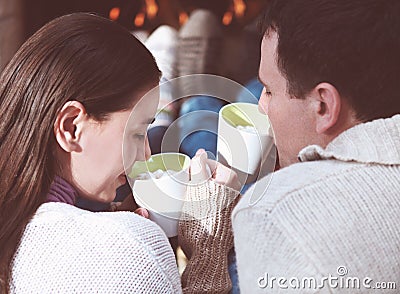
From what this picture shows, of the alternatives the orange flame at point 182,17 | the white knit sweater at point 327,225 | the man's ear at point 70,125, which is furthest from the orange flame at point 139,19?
the white knit sweater at point 327,225

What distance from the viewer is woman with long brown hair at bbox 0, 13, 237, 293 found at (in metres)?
0.75

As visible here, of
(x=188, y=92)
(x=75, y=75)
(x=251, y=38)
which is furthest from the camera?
(x=251, y=38)

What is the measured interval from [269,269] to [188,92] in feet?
1.40

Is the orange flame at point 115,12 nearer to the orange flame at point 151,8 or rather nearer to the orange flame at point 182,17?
the orange flame at point 151,8

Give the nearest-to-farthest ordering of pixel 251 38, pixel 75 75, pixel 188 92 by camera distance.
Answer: pixel 75 75 → pixel 188 92 → pixel 251 38

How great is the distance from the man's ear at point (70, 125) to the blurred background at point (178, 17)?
0.91 m

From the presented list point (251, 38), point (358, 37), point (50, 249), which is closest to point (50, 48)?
point (50, 249)

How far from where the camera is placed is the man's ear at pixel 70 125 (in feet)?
2.55

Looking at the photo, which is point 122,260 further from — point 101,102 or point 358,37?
→ point 358,37

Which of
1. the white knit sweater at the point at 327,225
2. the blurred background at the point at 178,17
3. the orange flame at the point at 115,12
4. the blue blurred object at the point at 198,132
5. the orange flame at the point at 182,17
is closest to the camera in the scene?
the white knit sweater at the point at 327,225

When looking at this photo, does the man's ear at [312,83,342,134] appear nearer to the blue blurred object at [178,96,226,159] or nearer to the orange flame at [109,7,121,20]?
the blue blurred object at [178,96,226,159]

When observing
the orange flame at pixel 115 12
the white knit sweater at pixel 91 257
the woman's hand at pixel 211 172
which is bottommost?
the white knit sweater at pixel 91 257

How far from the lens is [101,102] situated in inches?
31.2

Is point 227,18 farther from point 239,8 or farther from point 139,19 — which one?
point 139,19
